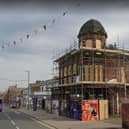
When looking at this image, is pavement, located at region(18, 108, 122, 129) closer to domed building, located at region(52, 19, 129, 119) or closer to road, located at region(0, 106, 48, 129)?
road, located at region(0, 106, 48, 129)

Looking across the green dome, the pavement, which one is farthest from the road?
the green dome

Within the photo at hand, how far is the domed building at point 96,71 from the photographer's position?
46.0 m

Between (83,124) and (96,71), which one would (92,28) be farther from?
(83,124)

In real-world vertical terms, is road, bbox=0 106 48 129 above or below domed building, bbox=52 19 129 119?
A: below

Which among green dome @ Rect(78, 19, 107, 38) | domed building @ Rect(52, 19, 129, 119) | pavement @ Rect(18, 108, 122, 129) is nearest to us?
pavement @ Rect(18, 108, 122, 129)

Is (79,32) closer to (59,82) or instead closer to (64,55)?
(64,55)

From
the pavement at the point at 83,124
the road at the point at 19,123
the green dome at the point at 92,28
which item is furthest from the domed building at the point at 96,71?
the road at the point at 19,123

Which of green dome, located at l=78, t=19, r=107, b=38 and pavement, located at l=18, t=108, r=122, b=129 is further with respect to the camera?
green dome, located at l=78, t=19, r=107, b=38

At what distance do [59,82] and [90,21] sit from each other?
1038 cm

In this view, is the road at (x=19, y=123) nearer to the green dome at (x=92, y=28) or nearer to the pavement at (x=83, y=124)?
the pavement at (x=83, y=124)

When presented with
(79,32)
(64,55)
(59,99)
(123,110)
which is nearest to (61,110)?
(59,99)

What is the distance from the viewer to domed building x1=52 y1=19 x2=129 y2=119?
46.0m

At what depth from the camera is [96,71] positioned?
154ft

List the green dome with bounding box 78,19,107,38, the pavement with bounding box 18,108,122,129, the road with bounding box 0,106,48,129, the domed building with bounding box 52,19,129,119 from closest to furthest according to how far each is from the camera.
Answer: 1. the road with bounding box 0,106,48,129
2. the pavement with bounding box 18,108,122,129
3. the domed building with bounding box 52,19,129,119
4. the green dome with bounding box 78,19,107,38
